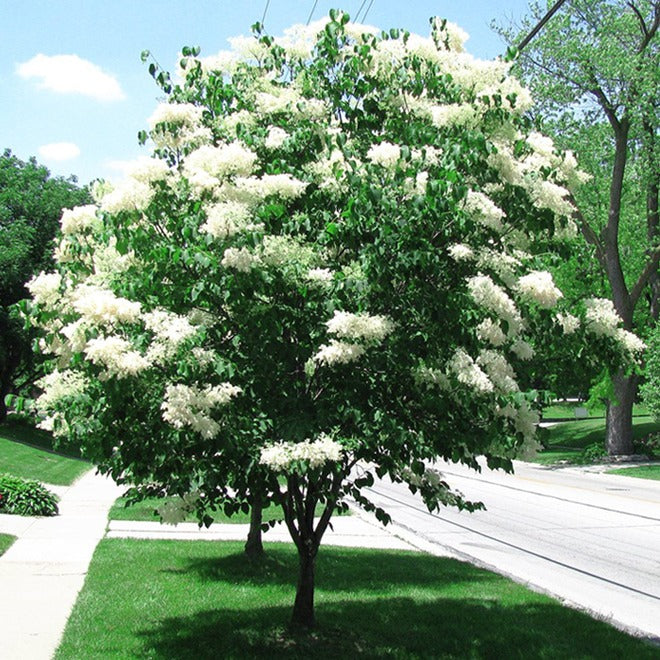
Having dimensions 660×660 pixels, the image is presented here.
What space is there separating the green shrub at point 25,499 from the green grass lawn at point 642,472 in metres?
18.1

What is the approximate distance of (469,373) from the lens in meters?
5.24

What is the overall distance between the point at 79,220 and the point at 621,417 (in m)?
28.4

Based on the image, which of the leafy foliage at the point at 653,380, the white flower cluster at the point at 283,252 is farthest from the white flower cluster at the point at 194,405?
the leafy foliage at the point at 653,380

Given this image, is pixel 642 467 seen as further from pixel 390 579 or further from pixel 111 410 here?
pixel 111 410

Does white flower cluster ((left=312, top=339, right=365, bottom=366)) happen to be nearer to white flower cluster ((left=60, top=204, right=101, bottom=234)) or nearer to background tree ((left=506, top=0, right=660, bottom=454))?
white flower cluster ((left=60, top=204, right=101, bottom=234))

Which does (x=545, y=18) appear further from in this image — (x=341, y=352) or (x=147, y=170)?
(x=341, y=352)

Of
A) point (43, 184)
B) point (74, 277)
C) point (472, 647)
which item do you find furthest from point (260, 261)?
point (43, 184)

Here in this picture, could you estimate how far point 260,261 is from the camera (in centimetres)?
533

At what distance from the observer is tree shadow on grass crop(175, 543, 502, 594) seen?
10.1 meters

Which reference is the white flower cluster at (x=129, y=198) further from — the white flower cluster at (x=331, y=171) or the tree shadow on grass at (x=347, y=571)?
the tree shadow on grass at (x=347, y=571)

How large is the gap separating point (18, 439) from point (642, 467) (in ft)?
80.0

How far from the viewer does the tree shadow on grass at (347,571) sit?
33.1ft

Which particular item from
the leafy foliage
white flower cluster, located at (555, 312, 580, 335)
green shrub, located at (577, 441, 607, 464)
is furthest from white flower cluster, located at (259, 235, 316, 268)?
green shrub, located at (577, 441, 607, 464)

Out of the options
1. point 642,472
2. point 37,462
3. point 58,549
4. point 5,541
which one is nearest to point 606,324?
point 58,549
